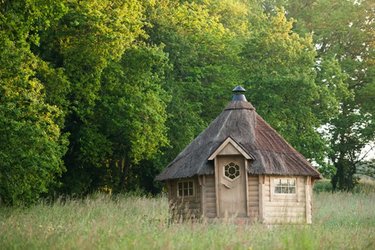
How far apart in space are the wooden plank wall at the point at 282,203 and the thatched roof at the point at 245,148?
54cm

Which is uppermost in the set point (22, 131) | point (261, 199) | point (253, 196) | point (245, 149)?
point (22, 131)

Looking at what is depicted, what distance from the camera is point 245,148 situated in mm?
28047

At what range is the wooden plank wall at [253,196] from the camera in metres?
27.3

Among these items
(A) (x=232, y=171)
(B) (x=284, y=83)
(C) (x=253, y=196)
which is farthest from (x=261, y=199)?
(B) (x=284, y=83)

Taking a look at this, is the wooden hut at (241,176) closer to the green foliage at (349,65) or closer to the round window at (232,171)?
the round window at (232,171)

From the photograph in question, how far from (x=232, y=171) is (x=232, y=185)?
475 mm

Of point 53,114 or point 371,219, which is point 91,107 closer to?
point 53,114

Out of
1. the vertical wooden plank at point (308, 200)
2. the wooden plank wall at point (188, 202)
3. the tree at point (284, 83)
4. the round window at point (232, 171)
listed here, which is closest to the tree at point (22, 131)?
the wooden plank wall at point (188, 202)

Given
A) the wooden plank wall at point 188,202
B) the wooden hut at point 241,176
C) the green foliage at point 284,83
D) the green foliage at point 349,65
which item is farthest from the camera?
the green foliage at point 349,65

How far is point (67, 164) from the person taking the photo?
1433 inches

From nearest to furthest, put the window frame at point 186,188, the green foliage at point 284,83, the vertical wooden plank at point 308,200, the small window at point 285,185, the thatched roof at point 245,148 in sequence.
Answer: the thatched roof at point 245,148 → the small window at point 285,185 → the vertical wooden plank at point 308,200 → the window frame at point 186,188 → the green foliage at point 284,83

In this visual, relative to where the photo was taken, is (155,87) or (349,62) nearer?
(155,87)

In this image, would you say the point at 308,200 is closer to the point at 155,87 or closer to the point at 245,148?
the point at 245,148

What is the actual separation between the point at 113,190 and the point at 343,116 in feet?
50.9
